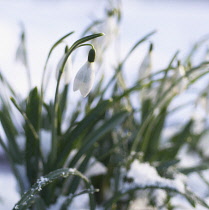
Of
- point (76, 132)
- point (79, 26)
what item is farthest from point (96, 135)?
point (79, 26)

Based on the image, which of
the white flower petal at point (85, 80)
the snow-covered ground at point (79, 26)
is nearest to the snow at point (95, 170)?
the white flower petal at point (85, 80)

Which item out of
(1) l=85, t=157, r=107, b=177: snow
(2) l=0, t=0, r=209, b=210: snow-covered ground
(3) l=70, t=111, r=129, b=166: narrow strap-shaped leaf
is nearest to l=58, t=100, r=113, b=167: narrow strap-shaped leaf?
(3) l=70, t=111, r=129, b=166: narrow strap-shaped leaf

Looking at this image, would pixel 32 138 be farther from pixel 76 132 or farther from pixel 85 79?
pixel 85 79

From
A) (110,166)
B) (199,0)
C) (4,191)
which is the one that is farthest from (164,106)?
(199,0)

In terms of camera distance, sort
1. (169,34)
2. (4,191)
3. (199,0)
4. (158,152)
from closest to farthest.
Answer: (158,152), (4,191), (169,34), (199,0)

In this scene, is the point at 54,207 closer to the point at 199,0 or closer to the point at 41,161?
the point at 41,161

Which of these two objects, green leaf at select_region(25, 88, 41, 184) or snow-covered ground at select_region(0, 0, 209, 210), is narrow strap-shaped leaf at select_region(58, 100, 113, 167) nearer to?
green leaf at select_region(25, 88, 41, 184)
